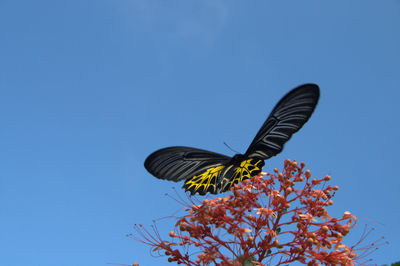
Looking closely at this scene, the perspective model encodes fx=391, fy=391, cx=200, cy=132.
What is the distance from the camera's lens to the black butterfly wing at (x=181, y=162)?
552 centimetres

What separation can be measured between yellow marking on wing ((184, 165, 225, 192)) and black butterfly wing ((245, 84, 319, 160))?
60cm

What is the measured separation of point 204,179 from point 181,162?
0.43m

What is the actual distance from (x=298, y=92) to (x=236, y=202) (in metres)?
1.52

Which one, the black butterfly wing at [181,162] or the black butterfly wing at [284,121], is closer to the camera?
the black butterfly wing at [284,121]

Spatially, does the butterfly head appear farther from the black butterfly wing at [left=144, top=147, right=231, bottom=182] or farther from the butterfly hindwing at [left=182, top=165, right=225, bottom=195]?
the butterfly hindwing at [left=182, top=165, right=225, bottom=195]

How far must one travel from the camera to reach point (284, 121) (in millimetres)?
4914

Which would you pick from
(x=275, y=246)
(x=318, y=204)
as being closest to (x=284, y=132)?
(x=318, y=204)

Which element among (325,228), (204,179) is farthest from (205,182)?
(325,228)

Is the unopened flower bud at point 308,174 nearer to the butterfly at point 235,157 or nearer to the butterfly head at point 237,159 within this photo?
the butterfly at point 235,157

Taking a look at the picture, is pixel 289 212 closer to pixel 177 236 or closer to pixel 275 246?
pixel 275 246

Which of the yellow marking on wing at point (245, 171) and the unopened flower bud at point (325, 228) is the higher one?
the yellow marking on wing at point (245, 171)

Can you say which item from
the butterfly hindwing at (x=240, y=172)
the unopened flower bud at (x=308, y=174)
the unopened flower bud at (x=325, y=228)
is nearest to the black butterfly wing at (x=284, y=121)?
the butterfly hindwing at (x=240, y=172)

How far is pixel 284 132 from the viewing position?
4.90 meters

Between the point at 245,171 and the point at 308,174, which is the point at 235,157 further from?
the point at 308,174
